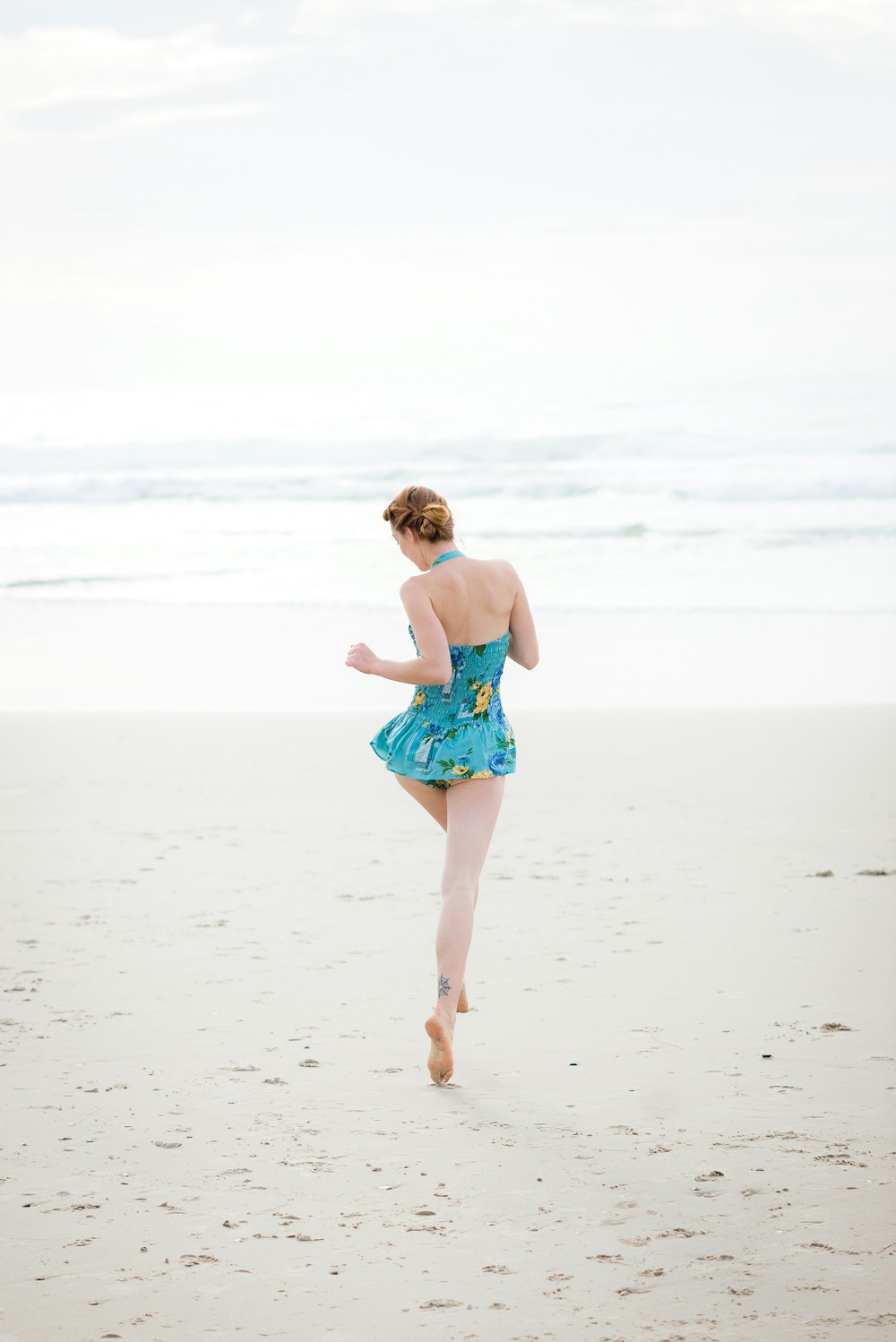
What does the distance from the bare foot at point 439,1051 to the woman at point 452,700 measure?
0.33 feet

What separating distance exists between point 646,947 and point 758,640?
8.82 m

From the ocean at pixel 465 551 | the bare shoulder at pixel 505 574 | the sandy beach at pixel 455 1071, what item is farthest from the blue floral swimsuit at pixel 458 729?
the ocean at pixel 465 551

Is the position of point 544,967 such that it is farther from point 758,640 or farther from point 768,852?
point 758,640

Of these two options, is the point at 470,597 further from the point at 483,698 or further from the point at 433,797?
the point at 433,797

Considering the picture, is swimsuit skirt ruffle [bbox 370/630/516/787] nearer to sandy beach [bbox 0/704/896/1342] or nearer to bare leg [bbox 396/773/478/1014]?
bare leg [bbox 396/773/478/1014]

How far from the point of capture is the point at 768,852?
6.46 metres

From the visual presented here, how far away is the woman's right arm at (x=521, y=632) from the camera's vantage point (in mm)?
4156

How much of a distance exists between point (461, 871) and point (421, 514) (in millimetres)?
1013

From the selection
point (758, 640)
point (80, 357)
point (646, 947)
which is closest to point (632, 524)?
point (758, 640)

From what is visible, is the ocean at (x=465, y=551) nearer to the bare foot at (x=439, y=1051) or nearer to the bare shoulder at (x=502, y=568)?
the bare shoulder at (x=502, y=568)

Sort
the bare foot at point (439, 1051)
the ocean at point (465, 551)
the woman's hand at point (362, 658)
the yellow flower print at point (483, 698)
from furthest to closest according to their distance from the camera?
the ocean at point (465, 551), the yellow flower print at point (483, 698), the woman's hand at point (362, 658), the bare foot at point (439, 1051)

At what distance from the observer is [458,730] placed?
4051 mm

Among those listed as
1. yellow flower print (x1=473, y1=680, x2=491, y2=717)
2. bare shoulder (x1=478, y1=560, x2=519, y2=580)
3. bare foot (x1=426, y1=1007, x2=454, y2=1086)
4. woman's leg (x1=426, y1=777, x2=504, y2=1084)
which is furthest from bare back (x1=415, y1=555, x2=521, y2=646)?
bare foot (x1=426, y1=1007, x2=454, y2=1086)

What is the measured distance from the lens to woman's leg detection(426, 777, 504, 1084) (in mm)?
3980
